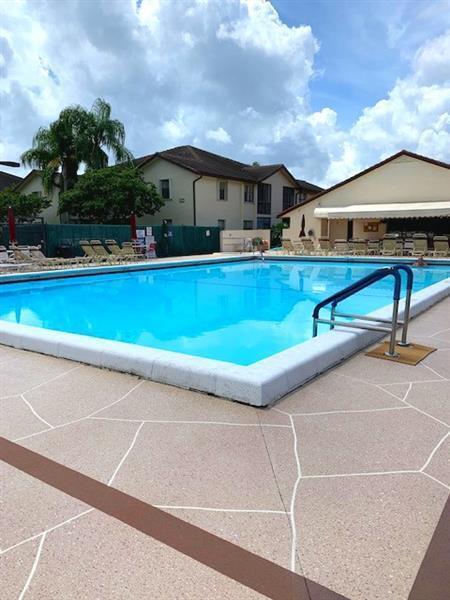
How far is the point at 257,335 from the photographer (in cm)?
844

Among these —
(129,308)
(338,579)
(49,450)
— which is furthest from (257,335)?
(338,579)

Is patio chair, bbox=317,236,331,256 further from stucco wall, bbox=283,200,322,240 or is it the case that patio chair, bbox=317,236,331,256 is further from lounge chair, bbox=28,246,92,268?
lounge chair, bbox=28,246,92,268

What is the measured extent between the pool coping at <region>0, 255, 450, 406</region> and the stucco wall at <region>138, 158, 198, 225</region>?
26136 mm

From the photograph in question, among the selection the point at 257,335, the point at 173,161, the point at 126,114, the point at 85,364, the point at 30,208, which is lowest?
the point at 257,335

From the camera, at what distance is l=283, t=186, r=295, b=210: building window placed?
39188 mm

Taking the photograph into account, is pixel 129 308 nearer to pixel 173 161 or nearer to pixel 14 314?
pixel 14 314

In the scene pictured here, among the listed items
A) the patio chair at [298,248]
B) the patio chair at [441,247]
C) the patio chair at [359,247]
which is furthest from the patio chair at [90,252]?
the patio chair at [441,247]

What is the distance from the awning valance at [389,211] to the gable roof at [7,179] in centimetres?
2791

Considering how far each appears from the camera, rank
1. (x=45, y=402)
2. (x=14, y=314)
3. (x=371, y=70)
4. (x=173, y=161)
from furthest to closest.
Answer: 1. (x=173, y=161)
2. (x=371, y=70)
3. (x=14, y=314)
4. (x=45, y=402)

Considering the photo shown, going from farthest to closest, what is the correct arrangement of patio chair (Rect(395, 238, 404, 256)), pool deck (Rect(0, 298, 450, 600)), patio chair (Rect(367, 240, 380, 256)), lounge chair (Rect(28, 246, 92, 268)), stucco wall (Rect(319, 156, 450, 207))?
stucco wall (Rect(319, 156, 450, 207))
patio chair (Rect(367, 240, 380, 256))
patio chair (Rect(395, 238, 404, 256))
lounge chair (Rect(28, 246, 92, 268))
pool deck (Rect(0, 298, 450, 600))

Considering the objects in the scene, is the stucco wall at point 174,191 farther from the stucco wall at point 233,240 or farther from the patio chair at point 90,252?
the patio chair at point 90,252

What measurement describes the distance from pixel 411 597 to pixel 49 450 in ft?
7.62

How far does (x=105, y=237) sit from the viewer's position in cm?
2327

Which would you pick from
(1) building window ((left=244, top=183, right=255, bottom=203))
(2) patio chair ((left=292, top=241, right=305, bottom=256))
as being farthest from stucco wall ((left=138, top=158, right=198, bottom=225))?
(2) patio chair ((left=292, top=241, right=305, bottom=256))
